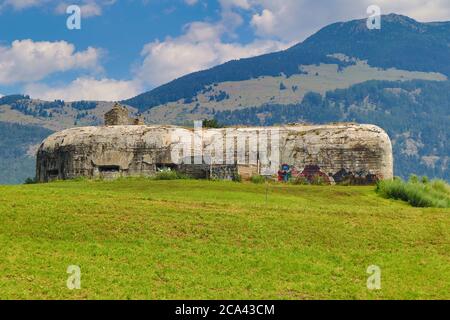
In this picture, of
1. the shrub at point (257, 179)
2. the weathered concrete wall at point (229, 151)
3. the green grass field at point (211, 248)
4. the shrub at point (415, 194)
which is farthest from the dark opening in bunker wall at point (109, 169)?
the shrub at point (415, 194)

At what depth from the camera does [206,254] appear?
68.2ft

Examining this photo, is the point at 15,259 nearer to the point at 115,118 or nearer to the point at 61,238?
the point at 61,238

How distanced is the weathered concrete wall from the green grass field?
1514 centimetres

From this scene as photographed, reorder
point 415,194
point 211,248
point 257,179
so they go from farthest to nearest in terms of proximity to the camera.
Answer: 1. point 257,179
2. point 415,194
3. point 211,248

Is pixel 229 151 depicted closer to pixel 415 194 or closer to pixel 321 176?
pixel 321 176

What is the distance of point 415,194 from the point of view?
1414 inches

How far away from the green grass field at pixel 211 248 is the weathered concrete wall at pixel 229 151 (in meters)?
15.1

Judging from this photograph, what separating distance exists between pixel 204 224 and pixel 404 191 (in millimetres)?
16887

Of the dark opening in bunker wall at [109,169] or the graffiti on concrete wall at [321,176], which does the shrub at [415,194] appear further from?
the dark opening in bunker wall at [109,169]

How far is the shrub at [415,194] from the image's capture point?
3506 cm

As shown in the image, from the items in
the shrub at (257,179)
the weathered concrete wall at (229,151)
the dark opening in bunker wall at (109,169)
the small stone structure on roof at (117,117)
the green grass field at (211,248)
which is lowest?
the green grass field at (211,248)

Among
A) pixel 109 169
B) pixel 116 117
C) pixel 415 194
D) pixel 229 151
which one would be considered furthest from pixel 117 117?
pixel 415 194

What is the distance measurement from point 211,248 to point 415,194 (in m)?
18.4
